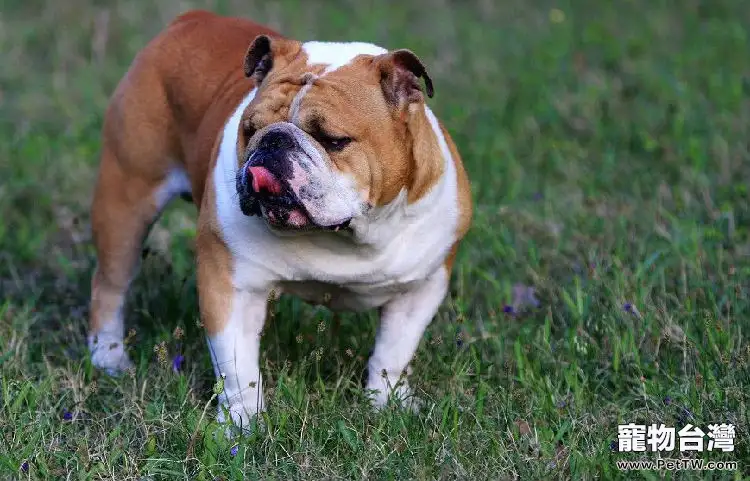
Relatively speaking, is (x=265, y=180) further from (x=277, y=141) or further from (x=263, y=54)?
(x=263, y=54)

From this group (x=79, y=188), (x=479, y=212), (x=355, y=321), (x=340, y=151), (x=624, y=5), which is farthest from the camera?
(x=624, y=5)

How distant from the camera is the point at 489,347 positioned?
454 cm

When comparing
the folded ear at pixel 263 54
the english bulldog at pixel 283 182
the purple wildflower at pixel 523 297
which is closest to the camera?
the english bulldog at pixel 283 182

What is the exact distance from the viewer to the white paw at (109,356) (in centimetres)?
454

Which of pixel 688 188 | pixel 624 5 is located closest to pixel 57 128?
pixel 688 188

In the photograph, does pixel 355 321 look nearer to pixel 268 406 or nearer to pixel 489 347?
pixel 489 347

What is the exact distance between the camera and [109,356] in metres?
4.71

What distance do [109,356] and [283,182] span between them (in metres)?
1.57

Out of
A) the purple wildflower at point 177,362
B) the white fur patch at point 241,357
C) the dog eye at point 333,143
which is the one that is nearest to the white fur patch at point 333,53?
the dog eye at point 333,143

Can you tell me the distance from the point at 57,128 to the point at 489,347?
3.80m

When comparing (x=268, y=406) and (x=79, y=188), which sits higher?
(x=268, y=406)

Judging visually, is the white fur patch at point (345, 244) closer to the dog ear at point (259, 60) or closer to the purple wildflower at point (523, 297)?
the dog ear at point (259, 60)

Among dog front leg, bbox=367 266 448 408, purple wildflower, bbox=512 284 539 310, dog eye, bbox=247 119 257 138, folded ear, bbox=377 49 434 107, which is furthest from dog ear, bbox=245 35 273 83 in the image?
purple wildflower, bbox=512 284 539 310

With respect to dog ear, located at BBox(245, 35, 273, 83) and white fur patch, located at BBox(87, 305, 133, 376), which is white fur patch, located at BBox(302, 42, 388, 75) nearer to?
dog ear, located at BBox(245, 35, 273, 83)
